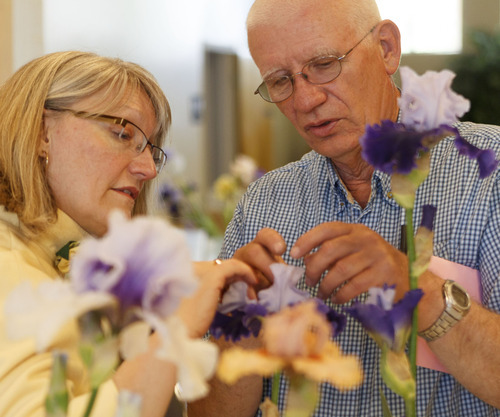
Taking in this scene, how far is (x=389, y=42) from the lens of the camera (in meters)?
1.45

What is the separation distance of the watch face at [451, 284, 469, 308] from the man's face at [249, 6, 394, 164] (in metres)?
0.50

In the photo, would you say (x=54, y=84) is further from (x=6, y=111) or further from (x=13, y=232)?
(x=13, y=232)

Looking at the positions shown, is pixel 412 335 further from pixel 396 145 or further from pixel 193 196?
pixel 193 196

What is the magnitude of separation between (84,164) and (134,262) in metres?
0.82

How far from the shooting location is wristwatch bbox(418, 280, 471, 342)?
0.92m

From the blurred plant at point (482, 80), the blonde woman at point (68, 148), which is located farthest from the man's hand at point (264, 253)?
the blurred plant at point (482, 80)

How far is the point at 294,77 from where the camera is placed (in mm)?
1393

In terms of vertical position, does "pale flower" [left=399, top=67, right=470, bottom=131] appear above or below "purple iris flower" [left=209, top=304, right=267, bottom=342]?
above

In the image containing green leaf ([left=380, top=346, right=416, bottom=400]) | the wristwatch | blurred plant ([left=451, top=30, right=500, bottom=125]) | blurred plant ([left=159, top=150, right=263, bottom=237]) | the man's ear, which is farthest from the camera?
blurred plant ([left=451, top=30, right=500, bottom=125])

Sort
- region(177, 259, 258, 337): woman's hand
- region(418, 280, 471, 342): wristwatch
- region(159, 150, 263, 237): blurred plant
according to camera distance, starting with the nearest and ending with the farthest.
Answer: region(177, 259, 258, 337): woman's hand → region(418, 280, 471, 342): wristwatch → region(159, 150, 263, 237): blurred plant

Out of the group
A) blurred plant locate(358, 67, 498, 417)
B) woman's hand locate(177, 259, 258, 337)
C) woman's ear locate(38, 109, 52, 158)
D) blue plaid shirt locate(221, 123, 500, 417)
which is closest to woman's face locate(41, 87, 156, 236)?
woman's ear locate(38, 109, 52, 158)

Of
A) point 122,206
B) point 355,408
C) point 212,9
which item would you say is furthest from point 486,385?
point 212,9

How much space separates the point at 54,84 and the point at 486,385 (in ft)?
3.04

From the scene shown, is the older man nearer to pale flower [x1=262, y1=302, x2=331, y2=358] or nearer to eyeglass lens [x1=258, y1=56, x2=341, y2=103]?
eyeglass lens [x1=258, y1=56, x2=341, y2=103]
